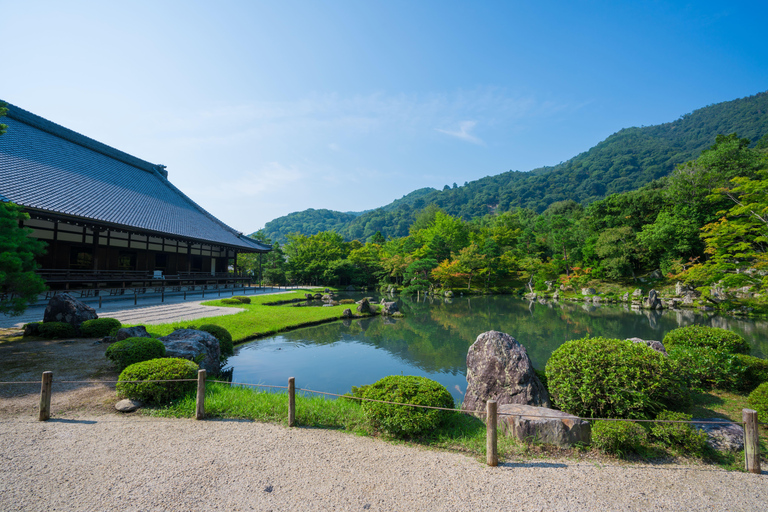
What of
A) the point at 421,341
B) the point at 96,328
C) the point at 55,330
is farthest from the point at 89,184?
the point at 421,341

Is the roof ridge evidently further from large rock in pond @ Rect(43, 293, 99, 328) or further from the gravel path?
the gravel path

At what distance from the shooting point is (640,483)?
3.43 m

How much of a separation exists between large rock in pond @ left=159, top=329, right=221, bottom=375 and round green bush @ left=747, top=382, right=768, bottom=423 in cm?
940

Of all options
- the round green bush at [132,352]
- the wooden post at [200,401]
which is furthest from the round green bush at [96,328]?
the wooden post at [200,401]

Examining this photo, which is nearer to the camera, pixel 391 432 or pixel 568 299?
pixel 391 432

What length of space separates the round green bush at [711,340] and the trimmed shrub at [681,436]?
3.61m

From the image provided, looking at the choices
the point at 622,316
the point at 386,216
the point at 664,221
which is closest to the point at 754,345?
the point at 622,316

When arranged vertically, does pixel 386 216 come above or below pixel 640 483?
above

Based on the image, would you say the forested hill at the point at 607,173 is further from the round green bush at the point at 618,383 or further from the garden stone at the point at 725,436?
the garden stone at the point at 725,436

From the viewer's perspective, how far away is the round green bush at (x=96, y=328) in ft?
30.0

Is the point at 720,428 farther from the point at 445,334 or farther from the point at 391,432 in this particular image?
the point at 445,334

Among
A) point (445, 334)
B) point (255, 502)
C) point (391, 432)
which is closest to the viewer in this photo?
point (255, 502)

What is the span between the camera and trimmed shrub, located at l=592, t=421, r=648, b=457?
387 centimetres

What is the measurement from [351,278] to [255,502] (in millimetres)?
35195
